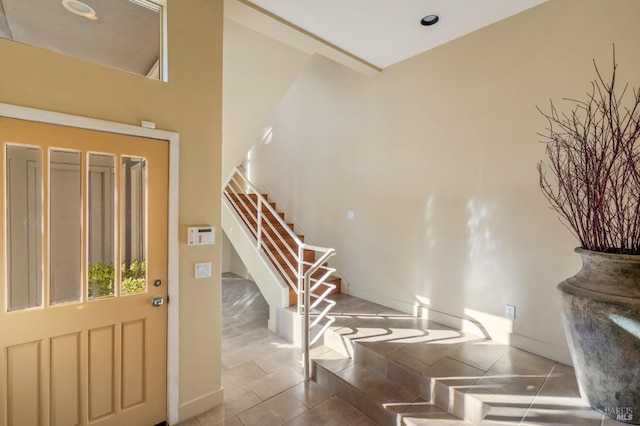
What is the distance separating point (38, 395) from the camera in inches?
66.2

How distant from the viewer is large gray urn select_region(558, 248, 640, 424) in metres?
1.73

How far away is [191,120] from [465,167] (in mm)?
2540

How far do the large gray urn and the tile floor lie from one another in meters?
0.14

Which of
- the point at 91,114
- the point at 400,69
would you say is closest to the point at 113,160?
the point at 91,114

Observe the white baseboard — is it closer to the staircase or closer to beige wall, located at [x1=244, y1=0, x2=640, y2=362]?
the staircase

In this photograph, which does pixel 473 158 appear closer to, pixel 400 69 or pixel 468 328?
pixel 400 69

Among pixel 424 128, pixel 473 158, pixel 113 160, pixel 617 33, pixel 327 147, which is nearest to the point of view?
pixel 113 160

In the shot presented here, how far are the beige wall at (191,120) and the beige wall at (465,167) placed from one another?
7.06 ft

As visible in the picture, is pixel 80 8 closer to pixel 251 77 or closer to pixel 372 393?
pixel 251 77

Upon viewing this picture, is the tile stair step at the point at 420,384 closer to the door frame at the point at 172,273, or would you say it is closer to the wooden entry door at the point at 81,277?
the door frame at the point at 172,273

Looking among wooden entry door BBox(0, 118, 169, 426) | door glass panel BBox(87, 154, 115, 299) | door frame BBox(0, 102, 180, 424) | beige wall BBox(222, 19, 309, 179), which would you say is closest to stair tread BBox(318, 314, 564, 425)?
door frame BBox(0, 102, 180, 424)

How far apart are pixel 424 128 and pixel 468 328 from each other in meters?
2.15

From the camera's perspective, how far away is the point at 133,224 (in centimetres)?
198

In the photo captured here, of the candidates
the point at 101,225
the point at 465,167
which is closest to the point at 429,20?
the point at 465,167
